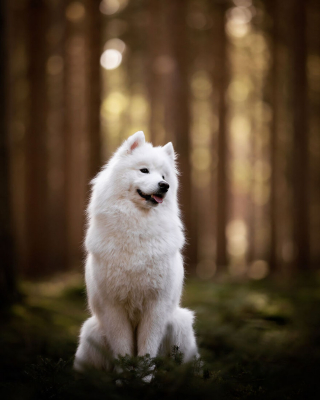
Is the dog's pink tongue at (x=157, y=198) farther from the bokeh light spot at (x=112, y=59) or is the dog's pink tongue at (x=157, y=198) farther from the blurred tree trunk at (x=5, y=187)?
the bokeh light spot at (x=112, y=59)

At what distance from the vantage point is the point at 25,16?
1238cm

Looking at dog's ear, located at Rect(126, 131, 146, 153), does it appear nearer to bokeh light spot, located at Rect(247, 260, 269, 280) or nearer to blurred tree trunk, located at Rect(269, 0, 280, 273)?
bokeh light spot, located at Rect(247, 260, 269, 280)

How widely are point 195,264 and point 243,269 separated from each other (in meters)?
2.45

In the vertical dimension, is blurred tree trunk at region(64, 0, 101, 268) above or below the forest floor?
above

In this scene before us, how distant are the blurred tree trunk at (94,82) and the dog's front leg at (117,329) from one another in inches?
289

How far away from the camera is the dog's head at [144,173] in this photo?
3420 mm

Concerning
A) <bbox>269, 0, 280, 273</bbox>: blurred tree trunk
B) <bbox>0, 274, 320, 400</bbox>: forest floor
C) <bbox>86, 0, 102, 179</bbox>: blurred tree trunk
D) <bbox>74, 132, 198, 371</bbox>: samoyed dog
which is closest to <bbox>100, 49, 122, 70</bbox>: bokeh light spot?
<bbox>86, 0, 102, 179</bbox>: blurred tree trunk

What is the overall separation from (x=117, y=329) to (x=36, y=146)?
980cm

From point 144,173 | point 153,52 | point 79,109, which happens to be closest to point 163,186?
point 144,173

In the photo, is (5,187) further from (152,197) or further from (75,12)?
(75,12)

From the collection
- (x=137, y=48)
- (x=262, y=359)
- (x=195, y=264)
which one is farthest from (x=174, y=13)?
(x=262, y=359)

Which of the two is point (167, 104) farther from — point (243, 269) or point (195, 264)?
point (243, 269)

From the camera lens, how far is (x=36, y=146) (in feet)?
39.3

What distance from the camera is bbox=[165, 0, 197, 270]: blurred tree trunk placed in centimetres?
1028
